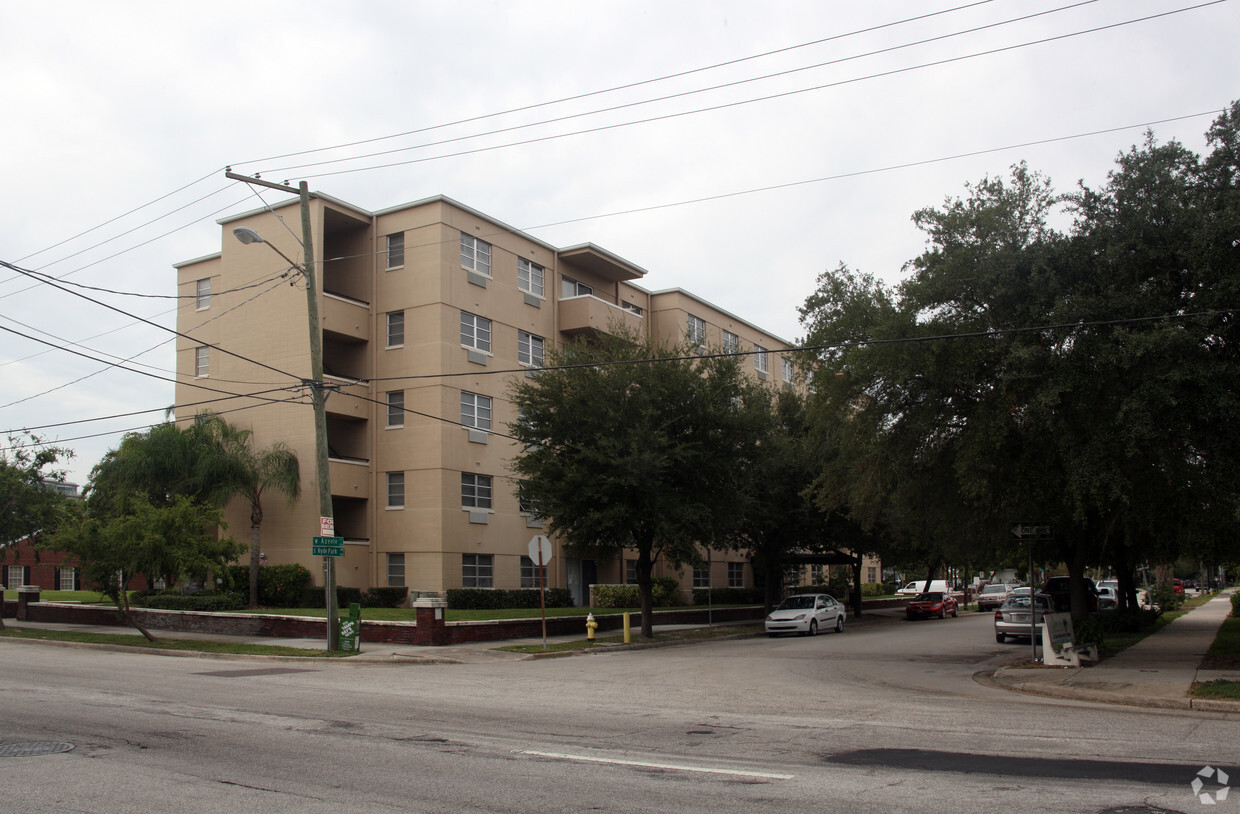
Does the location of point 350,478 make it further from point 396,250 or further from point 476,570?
point 396,250

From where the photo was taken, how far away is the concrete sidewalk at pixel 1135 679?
42.4 ft

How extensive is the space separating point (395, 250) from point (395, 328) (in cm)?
305

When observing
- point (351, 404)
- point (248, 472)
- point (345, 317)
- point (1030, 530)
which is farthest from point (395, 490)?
point (1030, 530)

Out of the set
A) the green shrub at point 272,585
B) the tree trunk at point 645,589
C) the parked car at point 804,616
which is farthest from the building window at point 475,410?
the parked car at point 804,616

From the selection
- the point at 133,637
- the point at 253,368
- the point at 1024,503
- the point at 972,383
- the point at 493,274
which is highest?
the point at 493,274

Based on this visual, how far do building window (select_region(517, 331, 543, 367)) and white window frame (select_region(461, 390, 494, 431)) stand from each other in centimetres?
273

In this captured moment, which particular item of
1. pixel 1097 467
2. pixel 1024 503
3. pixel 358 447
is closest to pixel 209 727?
pixel 1097 467

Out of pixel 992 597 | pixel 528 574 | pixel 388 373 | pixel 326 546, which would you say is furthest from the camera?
pixel 992 597

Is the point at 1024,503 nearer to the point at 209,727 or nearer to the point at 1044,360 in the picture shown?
the point at 1044,360

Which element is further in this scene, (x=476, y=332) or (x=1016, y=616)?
(x=476, y=332)

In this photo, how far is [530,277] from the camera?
1617 inches

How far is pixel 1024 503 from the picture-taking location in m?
18.8

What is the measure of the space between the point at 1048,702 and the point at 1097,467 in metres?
4.05

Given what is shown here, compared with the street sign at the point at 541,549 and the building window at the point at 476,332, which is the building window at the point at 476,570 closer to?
the building window at the point at 476,332
